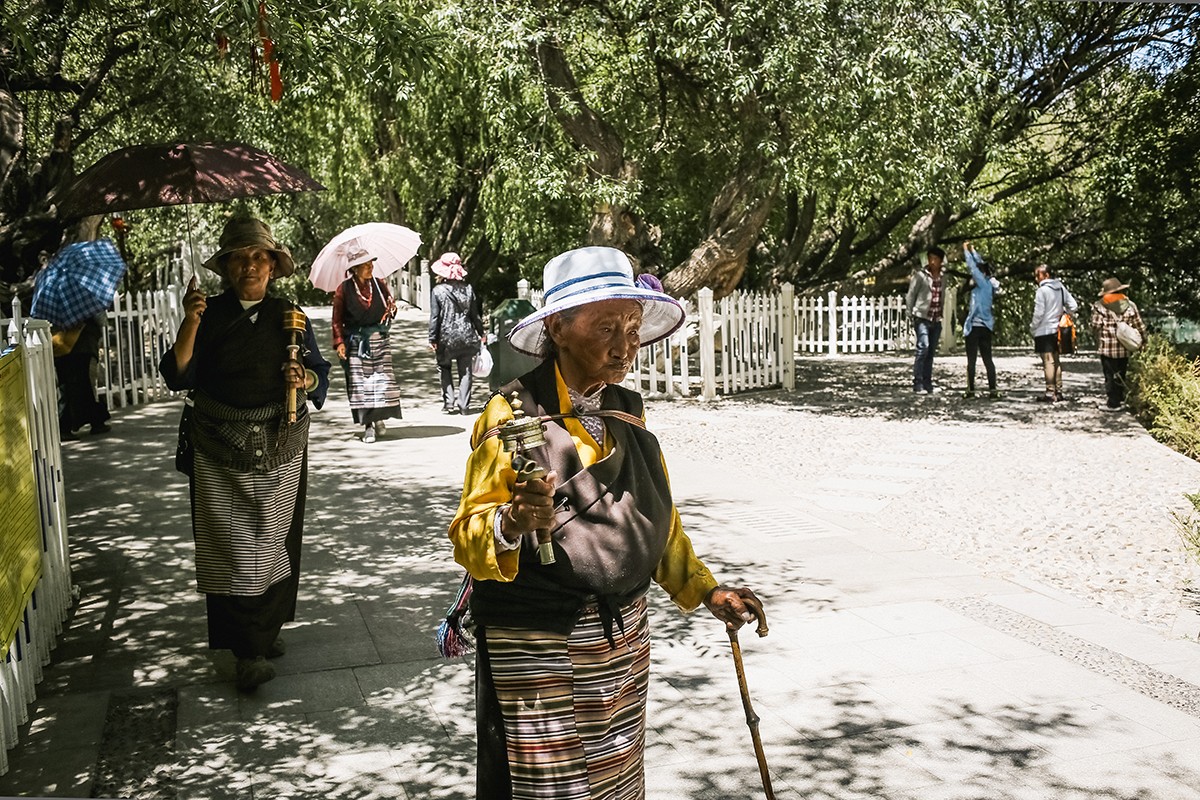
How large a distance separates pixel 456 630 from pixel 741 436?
9496mm

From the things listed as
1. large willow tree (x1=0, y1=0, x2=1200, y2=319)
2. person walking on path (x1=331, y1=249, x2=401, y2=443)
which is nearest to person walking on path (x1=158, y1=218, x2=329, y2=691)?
large willow tree (x1=0, y1=0, x2=1200, y2=319)

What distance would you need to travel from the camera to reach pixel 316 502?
898cm

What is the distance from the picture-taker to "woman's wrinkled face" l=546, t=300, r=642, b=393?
2.99 meters

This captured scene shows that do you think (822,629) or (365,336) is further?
(365,336)

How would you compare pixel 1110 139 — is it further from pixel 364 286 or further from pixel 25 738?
pixel 25 738

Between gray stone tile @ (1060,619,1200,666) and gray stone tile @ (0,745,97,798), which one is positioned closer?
gray stone tile @ (0,745,97,798)

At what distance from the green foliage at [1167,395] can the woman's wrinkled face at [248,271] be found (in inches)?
356

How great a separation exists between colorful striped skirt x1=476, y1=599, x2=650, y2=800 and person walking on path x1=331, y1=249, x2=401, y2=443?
329 inches

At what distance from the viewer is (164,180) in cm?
631

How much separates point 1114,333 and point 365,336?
885cm

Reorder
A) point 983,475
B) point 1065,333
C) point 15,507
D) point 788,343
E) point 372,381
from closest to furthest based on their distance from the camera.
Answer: point 15,507, point 983,475, point 372,381, point 1065,333, point 788,343

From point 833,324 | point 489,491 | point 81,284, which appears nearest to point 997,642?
point 489,491

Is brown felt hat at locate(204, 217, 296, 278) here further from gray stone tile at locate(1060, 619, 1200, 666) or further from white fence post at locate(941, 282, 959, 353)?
white fence post at locate(941, 282, 959, 353)

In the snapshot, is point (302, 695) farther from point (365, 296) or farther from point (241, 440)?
point (365, 296)
